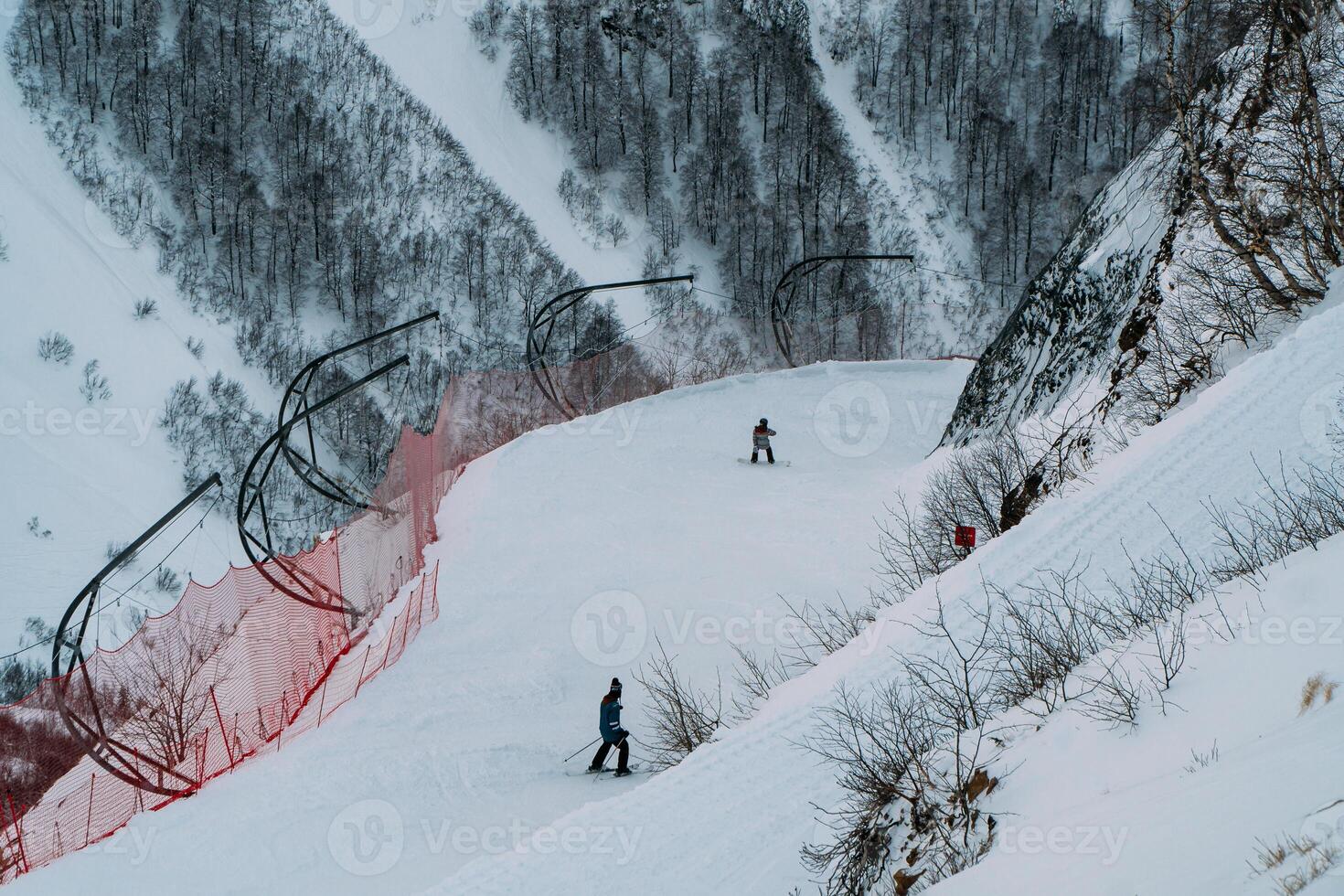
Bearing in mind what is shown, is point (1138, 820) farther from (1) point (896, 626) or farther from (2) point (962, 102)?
(2) point (962, 102)

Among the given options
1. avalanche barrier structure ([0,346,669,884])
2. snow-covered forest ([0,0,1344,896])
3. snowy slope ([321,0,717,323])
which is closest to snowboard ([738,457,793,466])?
snow-covered forest ([0,0,1344,896])

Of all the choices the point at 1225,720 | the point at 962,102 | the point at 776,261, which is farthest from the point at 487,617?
the point at 962,102

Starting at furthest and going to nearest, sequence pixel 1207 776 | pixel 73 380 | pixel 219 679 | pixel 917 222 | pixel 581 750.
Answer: pixel 917 222, pixel 73 380, pixel 219 679, pixel 581 750, pixel 1207 776

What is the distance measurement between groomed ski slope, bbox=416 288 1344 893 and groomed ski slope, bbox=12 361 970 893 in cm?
33

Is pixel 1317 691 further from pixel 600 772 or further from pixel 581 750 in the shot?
pixel 581 750

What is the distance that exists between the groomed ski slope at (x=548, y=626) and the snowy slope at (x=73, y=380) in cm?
2382

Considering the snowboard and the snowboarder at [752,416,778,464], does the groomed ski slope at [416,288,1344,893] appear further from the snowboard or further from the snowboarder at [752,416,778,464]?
the snowboard

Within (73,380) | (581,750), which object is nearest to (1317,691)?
(581,750)

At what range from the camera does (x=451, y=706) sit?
47.7 ft

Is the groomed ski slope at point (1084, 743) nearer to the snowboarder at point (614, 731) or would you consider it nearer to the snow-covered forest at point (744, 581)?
the snow-covered forest at point (744, 581)

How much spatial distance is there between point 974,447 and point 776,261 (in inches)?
2134

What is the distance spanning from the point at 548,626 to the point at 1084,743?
38.0 feet

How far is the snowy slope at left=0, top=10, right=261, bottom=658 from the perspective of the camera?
41875mm

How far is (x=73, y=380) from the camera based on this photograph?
50000 millimetres
